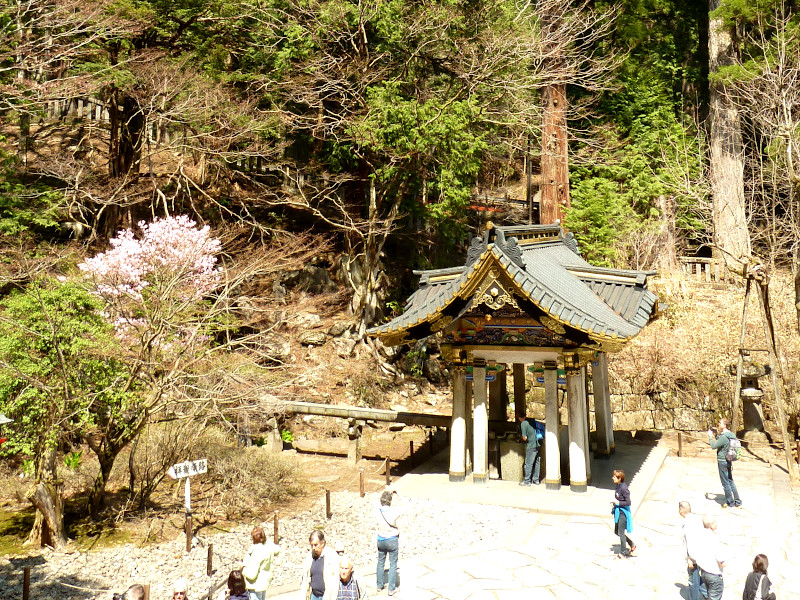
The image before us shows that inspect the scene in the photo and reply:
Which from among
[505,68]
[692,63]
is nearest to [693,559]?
[505,68]

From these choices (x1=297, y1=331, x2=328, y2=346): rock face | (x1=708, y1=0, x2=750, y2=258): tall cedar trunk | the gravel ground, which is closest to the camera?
the gravel ground

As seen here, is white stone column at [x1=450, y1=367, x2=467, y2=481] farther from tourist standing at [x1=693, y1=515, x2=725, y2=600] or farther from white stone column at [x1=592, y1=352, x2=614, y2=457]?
tourist standing at [x1=693, y1=515, x2=725, y2=600]

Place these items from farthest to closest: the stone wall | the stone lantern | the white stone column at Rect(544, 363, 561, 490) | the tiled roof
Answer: the stone wall < the stone lantern < the white stone column at Rect(544, 363, 561, 490) < the tiled roof

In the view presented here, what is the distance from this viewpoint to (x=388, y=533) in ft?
28.3

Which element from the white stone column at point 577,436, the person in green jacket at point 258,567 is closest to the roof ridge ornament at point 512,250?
the white stone column at point 577,436

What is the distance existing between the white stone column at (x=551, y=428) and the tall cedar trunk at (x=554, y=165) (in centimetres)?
1620

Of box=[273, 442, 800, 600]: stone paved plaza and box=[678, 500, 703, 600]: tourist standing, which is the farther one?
box=[273, 442, 800, 600]: stone paved plaza

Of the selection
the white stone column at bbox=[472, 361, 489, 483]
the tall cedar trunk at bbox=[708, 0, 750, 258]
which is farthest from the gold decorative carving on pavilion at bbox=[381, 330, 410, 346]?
the tall cedar trunk at bbox=[708, 0, 750, 258]

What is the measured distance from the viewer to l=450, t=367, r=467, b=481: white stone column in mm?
13945

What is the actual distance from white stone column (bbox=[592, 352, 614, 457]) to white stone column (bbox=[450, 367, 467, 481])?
12.2 feet

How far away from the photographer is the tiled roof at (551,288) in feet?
40.4

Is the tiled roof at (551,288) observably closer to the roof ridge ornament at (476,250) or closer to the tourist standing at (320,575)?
the roof ridge ornament at (476,250)

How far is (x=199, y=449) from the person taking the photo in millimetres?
13945

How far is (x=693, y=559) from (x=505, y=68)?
20.3 metres
